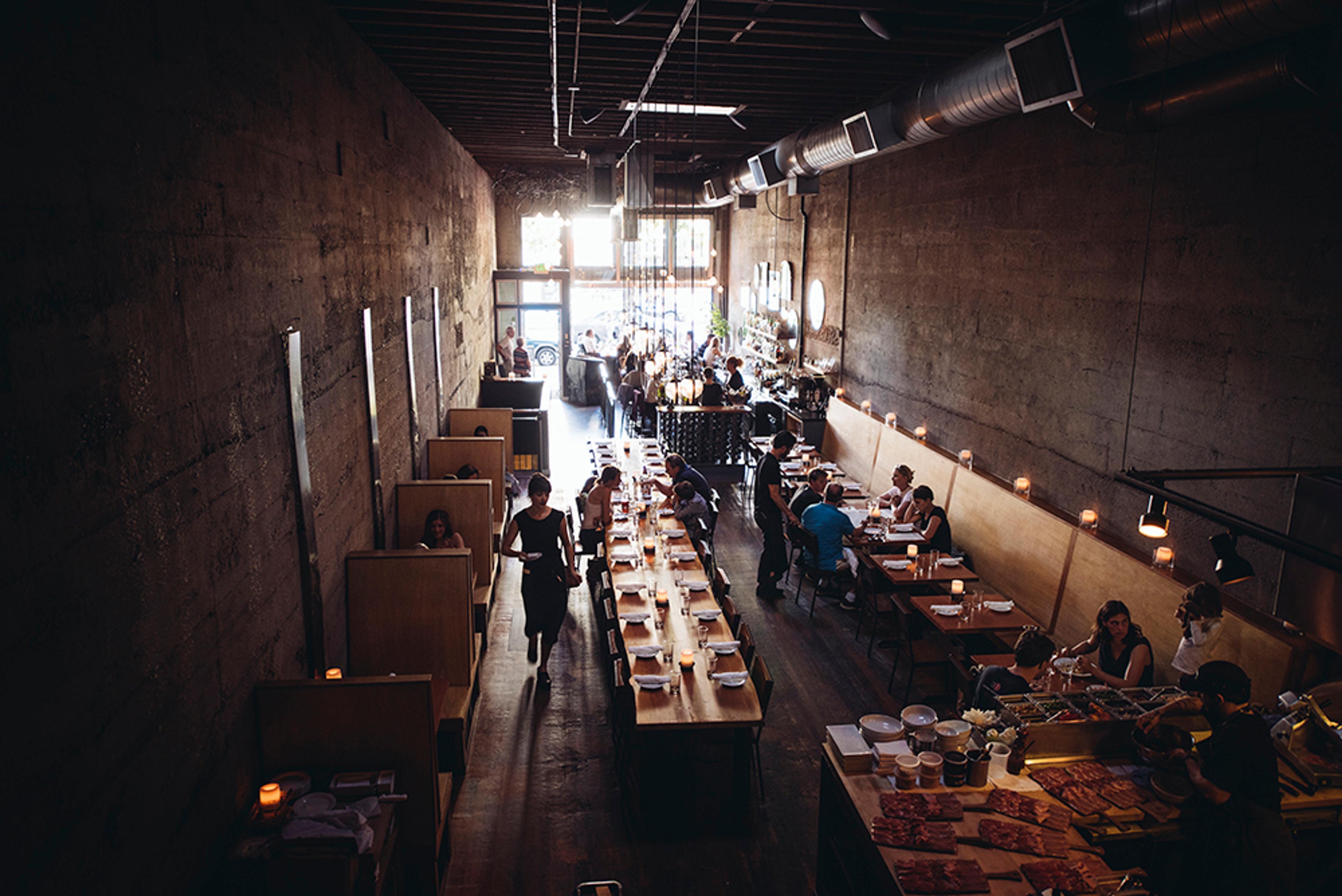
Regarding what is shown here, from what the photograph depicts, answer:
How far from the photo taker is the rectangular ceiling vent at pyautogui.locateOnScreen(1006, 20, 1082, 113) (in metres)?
5.01

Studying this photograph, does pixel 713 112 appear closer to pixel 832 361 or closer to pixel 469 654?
pixel 832 361

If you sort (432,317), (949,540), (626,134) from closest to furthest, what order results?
(949,540), (432,317), (626,134)

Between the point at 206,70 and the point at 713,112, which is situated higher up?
the point at 713,112

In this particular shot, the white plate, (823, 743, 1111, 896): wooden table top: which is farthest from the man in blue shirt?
the white plate

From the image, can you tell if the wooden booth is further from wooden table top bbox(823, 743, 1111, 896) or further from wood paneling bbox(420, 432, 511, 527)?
wood paneling bbox(420, 432, 511, 527)

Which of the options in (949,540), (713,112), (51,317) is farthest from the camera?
(713,112)

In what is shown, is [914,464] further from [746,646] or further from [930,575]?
[746,646]

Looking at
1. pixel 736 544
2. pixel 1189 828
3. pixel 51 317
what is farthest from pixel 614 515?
pixel 51 317

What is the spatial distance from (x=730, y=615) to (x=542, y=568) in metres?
1.45

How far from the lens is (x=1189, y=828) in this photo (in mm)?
3871

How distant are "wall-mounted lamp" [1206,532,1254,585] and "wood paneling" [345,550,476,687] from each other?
4.15 m

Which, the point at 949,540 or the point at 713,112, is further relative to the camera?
the point at 713,112

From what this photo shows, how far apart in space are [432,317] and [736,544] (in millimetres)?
4139

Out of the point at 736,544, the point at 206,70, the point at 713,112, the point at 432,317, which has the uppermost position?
the point at 713,112
